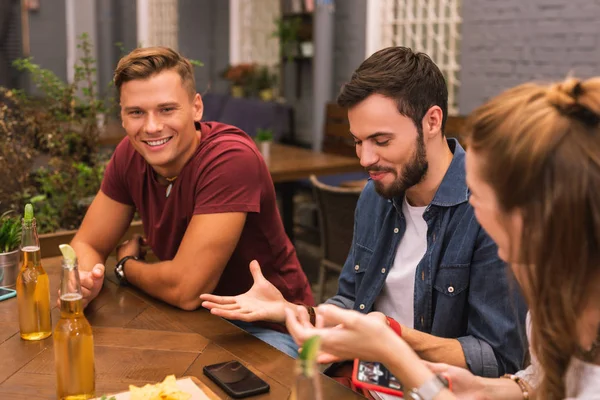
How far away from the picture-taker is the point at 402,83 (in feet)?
5.65

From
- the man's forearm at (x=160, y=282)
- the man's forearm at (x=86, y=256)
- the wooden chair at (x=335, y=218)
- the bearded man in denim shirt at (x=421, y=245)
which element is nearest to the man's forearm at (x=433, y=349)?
the bearded man in denim shirt at (x=421, y=245)

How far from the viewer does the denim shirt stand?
1.58m

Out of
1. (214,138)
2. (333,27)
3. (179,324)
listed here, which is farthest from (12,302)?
(333,27)

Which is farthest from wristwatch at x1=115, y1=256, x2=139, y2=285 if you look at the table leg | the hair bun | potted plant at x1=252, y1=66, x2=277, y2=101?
potted plant at x1=252, y1=66, x2=277, y2=101

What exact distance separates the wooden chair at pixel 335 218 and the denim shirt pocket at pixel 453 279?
1230 mm

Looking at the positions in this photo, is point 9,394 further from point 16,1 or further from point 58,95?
point 16,1

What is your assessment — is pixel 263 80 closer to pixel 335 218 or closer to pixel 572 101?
pixel 335 218

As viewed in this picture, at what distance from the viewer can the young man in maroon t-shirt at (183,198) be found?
1969mm

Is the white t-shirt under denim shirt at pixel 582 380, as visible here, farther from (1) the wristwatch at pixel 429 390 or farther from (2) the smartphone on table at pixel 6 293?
(2) the smartphone on table at pixel 6 293

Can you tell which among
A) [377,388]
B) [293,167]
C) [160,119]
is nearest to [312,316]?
[377,388]

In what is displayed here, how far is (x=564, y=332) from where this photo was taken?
1.07 metres

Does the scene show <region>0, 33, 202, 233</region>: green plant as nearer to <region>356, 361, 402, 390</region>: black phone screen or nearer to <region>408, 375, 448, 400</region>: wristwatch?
<region>356, 361, 402, 390</region>: black phone screen

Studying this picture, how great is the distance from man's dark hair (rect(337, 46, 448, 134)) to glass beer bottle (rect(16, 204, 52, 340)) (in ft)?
2.66

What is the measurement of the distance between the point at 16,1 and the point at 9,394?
8821 mm
